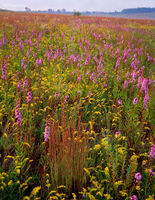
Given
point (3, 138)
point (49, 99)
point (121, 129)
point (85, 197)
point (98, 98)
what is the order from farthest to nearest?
point (98, 98) → point (49, 99) → point (121, 129) → point (3, 138) → point (85, 197)

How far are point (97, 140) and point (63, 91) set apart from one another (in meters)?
1.43

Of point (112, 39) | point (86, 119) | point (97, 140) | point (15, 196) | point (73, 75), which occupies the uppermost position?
point (112, 39)

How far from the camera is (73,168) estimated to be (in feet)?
5.85

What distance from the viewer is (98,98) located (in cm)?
360

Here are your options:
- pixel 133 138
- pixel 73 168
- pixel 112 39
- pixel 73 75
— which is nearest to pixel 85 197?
pixel 73 168

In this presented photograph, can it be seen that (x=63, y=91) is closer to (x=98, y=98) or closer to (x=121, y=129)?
(x=98, y=98)

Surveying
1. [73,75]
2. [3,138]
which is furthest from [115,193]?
[73,75]

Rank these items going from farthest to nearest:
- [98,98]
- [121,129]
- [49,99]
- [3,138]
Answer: [98,98] < [49,99] < [121,129] < [3,138]

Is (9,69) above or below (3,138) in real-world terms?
above

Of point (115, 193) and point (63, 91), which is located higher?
point (63, 91)

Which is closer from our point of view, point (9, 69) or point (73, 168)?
point (73, 168)

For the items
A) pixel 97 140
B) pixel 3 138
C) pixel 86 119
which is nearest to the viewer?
pixel 3 138

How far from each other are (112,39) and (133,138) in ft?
22.5

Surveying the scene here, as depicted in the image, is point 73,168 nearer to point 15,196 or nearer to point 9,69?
point 15,196
